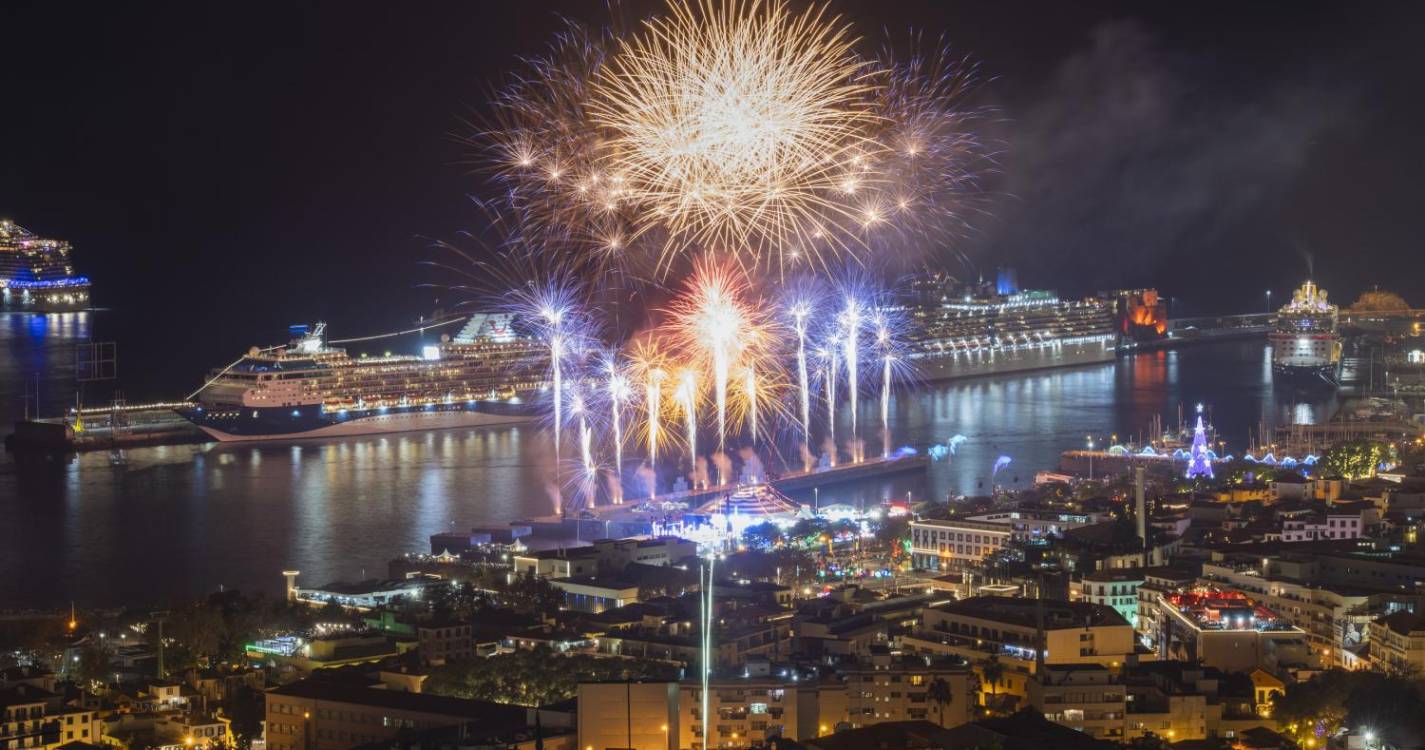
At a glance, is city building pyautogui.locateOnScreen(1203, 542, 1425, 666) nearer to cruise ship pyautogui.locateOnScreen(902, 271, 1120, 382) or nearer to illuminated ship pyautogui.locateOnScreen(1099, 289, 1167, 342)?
cruise ship pyautogui.locateOnScreen(902, 271, 1120, 382)

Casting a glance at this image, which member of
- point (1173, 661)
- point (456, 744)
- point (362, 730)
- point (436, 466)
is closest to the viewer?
point (456, 744)

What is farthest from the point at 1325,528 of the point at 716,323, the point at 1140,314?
the point at 1140,314

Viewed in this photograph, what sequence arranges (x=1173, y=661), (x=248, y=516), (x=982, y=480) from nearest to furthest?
(x=1173, y=661) < (x=248, y=516) < (x=982, y=480)

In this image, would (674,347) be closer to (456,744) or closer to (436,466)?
(436,466)

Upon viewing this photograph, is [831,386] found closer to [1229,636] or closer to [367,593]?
[367,593]

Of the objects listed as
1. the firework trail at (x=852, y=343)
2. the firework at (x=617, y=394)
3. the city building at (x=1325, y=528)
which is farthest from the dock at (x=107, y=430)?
the city building at (x=1325, y=528)

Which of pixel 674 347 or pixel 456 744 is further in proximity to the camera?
pixel 674 347

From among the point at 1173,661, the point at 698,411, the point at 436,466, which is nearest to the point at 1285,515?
the point at 1173,661
